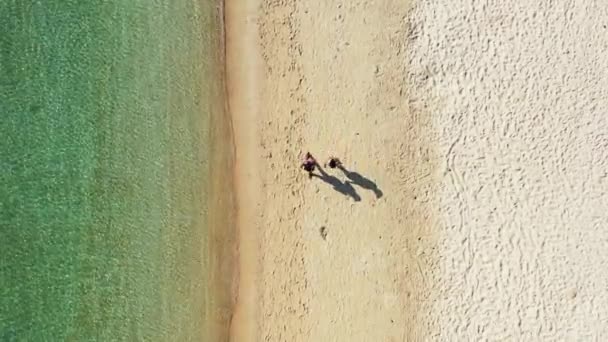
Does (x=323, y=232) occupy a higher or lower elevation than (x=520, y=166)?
lower

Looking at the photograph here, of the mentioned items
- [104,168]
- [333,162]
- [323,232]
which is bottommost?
[323,232]

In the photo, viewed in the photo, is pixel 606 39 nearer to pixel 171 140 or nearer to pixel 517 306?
pixel 517 306

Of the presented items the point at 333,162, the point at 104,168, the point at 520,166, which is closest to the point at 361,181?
the point at 333,162

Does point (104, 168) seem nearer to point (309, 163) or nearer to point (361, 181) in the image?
point (309, 163)

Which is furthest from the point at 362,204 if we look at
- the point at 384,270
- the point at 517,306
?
the point at 517,306

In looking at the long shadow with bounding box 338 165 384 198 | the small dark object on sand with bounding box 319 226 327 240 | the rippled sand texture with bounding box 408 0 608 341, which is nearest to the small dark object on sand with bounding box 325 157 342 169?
the long shadow with bounding box 338 165 384 198

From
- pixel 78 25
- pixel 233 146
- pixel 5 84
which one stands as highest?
pixel 78 25

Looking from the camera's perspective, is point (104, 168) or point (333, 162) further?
point (104, 168)

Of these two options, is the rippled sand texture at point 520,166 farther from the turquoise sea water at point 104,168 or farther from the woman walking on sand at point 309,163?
the turquoise sea water at point 104,168
